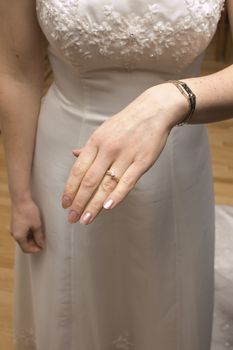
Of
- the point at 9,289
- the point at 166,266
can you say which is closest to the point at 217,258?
the point at 9,289

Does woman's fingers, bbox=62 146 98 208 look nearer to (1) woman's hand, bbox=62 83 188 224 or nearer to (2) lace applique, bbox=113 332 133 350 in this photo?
(1) woman's hand, bbox=62 83 188 224

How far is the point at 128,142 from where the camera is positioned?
0.69m

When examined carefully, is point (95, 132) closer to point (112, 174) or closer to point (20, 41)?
point (112, 174)

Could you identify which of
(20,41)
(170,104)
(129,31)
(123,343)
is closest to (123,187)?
(170,104)

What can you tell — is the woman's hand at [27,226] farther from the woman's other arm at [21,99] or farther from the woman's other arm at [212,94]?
the woman's other arm at [212,94]

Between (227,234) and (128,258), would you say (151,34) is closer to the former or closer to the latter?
(128,258)

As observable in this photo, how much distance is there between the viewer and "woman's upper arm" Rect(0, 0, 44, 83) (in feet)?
3.12

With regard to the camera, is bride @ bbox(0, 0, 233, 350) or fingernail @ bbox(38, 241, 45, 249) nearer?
bride @ bbox(0, 0, 233, 350)

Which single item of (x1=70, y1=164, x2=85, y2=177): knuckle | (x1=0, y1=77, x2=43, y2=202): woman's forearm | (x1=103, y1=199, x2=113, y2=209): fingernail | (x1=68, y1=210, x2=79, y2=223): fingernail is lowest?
(x1=0, y1=77, x2=43, y2=202): woman's forearm

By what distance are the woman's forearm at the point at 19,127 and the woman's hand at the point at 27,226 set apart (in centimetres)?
2

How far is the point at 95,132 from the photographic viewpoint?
711 mm

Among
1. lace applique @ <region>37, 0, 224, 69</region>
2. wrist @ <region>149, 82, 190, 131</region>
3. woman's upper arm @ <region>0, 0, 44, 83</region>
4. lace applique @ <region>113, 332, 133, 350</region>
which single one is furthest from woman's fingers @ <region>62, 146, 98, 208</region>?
lace applique @ <region>113, 332, 133, 350</region>

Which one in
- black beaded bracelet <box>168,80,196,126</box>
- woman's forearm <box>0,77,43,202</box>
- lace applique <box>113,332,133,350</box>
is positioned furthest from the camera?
lace applique <box>113,332,133,350</box>

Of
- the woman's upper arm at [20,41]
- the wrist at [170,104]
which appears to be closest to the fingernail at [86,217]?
the wrist at [170,104]
